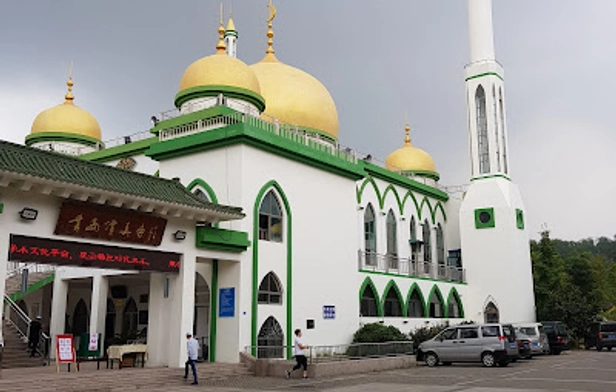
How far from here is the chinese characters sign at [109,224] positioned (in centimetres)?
1354

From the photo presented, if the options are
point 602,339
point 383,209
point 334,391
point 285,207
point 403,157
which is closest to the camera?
point 334,391

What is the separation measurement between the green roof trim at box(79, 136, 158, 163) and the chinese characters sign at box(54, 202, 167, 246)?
9958mm

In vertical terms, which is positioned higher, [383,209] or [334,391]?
[383,209]

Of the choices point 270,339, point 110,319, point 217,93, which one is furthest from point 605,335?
point 110,319

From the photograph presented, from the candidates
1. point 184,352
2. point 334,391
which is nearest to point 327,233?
point 184,352

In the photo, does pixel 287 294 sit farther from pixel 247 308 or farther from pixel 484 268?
pixel 484 268

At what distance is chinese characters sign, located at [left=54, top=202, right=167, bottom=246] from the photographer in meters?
13.5

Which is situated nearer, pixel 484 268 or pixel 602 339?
pixel 602 339

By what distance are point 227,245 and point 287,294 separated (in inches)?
120

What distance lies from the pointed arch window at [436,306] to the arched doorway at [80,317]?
1551cm

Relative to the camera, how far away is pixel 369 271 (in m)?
24.8

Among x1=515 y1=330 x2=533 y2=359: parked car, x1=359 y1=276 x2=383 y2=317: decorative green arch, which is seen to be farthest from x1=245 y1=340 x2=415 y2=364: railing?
x1=359 y1=276 x2=383 y2=317: decorative green arch

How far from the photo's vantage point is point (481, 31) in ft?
110

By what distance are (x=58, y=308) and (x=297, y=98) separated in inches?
490
